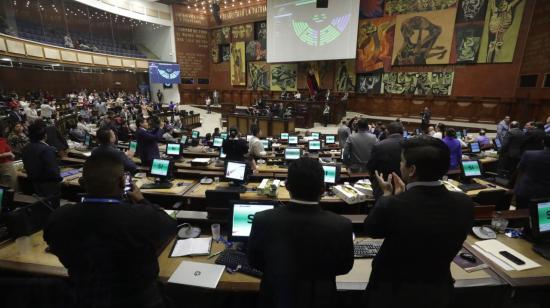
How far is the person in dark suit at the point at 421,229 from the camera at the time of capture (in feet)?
4.92

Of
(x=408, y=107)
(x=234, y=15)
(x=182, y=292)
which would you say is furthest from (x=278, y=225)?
(x=234, y=15)

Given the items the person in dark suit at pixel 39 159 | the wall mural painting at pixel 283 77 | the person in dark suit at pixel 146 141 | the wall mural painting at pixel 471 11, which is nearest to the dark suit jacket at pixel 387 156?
the person in dark suit at pixel 146 141

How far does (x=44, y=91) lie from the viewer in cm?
1648

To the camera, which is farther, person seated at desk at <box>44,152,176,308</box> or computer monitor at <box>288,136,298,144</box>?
computer monitor at <box>288,136,298,144</box>

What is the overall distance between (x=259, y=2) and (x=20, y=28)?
15075mm

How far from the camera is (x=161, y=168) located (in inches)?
175

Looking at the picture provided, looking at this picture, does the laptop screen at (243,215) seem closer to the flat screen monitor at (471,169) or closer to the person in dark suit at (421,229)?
the person in dark suit at (421,229)

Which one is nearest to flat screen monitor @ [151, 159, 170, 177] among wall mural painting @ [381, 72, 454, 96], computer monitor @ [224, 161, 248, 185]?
computer monitor @ [224, 161, 248, 185]

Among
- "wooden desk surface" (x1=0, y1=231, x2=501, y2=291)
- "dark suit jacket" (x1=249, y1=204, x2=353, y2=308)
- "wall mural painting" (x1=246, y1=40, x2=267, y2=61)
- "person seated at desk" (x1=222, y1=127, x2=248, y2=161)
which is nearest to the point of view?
"dark suit jacket" (x1=249, y1=204, x2=353, y2=308)

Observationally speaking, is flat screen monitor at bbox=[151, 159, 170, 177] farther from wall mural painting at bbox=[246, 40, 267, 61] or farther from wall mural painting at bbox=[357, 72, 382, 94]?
wall mural painting at bbox=[246, 40, 267, 61]

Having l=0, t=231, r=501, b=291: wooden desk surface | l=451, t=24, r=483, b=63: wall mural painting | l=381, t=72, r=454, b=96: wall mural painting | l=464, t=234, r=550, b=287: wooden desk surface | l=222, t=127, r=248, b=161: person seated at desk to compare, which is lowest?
l=0, t=231, r=501, b=291: wooden desk surface

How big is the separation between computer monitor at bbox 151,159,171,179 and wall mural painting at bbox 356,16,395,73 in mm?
14387

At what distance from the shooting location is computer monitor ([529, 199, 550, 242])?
249 centimetres

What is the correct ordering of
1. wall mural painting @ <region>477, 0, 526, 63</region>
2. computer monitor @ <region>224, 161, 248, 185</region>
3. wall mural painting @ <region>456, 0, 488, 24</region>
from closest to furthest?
computer monitor @ <region>224, 161, 248, 185</region>, wall mural painting @ <region>477, 0, 526, 63</region>, wall mural painting @ <region>456, 0, 488, 24</region>
